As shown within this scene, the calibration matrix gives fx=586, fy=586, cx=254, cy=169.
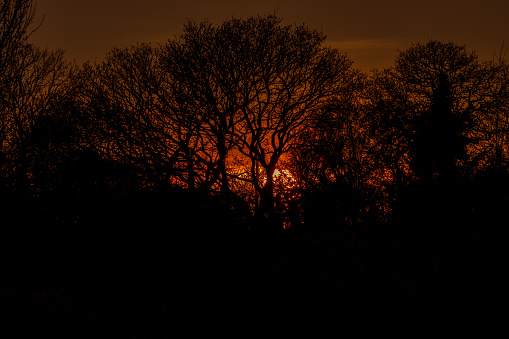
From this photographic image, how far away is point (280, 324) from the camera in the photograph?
52.1ft

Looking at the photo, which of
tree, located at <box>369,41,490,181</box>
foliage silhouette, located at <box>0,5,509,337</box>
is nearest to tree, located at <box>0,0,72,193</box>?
foliage silhouette, located at <box>0,5,509,337</box>

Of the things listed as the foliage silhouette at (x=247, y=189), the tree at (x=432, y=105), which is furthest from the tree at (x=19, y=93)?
the tree at (x=432, y=105)

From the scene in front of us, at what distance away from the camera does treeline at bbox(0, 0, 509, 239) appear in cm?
2927

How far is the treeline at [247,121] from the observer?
2927cm

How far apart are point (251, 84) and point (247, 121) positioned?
2095 millimetres

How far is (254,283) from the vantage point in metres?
18.1

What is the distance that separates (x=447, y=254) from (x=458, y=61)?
2113 centimetres

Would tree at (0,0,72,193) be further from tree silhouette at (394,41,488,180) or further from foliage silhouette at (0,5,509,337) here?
tree silhouette at (394,41,488,180)

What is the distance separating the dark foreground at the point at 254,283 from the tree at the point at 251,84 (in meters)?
10.2

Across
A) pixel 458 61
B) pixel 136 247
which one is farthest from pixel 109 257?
pixel 458 61

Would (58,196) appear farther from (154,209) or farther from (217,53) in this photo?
(217,53)

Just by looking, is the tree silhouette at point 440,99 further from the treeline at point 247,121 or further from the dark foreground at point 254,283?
the dark foreground at point 254,283

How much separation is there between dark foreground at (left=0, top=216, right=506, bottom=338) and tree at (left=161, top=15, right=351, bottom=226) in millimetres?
10218

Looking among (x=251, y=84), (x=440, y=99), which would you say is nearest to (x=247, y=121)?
(x=251, y=84)
